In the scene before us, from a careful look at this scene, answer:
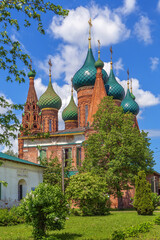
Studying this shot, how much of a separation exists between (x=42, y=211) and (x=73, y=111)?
30.1 m

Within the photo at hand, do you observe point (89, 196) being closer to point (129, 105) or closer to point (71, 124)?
point (71, 124)

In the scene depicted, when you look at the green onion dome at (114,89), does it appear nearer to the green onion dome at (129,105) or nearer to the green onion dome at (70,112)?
the green onion dome at (129,105)

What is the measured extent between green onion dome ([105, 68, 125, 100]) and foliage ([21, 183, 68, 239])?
27512mm

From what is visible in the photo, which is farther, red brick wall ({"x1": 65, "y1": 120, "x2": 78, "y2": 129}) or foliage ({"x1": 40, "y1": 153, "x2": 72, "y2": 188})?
red brick wall ({"x1": 65, "y1": 120, "x2": 78, "y2": 129})

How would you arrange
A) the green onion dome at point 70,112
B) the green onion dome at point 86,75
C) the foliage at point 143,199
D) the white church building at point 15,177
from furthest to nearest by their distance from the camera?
the green onion dome at point 70,112, the green onion dome at point 86,75, the white church building at point 15,177, the foliage at point 143,199

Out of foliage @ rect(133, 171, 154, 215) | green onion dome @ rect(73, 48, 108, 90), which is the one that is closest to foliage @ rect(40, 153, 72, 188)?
green onion dome @ rect(73, 48, 108, 90)

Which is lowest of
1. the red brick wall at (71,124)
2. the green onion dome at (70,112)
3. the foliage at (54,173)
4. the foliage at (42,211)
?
the foliage at (42,211)

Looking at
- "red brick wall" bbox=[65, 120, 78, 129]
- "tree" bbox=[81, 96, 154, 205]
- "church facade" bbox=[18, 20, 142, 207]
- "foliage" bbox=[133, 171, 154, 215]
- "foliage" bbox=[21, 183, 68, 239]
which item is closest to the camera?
"foliage" bbox=[21, 183, 68, 239]

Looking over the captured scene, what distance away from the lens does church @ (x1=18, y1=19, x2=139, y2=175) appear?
30.7m

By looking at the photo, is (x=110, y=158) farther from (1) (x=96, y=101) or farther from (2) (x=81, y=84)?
(2) (x=81, y=84)

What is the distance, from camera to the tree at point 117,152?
2227 centimetres

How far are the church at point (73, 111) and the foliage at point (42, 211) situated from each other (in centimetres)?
1661

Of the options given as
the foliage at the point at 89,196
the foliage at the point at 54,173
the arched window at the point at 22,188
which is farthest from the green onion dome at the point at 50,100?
the foliage at the point at 89,196

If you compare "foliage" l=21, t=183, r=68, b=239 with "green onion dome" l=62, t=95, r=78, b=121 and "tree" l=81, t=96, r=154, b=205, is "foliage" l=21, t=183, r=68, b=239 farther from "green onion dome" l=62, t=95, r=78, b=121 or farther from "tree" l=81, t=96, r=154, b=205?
"green onion dome" l=62, t=95, r=78, b=121
